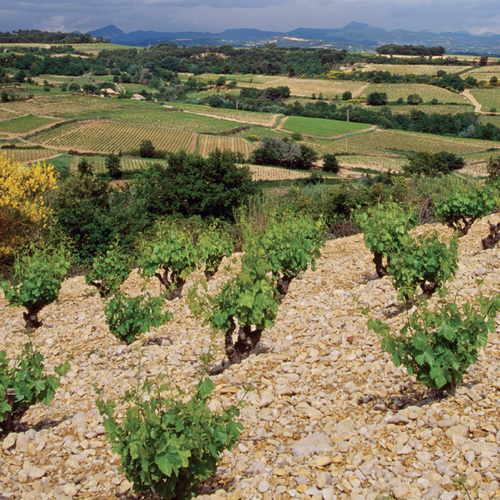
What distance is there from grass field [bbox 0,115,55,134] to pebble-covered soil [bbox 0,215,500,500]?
92.5 m

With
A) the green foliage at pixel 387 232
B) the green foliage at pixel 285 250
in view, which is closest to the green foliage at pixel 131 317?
the green foliage at pixel 285 250

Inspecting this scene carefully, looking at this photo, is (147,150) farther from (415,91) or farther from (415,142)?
(415,91)

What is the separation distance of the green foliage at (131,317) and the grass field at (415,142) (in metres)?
85.0

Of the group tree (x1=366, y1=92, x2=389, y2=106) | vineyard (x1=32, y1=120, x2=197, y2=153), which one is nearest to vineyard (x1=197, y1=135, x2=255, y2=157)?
vineyard (x1=32, y1=120, x2=197, y2=153)

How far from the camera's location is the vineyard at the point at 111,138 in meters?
84.2

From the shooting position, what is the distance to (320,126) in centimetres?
10719

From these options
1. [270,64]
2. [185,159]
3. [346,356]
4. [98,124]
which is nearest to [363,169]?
[185,159]

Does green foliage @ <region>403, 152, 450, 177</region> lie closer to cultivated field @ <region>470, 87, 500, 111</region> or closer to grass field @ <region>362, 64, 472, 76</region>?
cultivated field @ <region>470, 87, 500, 111</region>

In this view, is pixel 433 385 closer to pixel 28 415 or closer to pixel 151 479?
pixel 151 479

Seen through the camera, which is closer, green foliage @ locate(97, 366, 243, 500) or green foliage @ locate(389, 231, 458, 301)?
green foliage @ locate(97, 366, 243, 500)

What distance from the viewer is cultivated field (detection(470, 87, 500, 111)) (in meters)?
117

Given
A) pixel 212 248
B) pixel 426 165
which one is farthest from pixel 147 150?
pixel 212 248

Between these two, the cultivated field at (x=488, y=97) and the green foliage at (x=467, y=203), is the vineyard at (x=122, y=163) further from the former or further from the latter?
the cultivated field at (x=488, y=97)

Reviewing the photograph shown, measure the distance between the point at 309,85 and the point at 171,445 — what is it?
161000 millimetres
